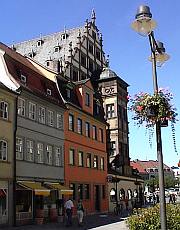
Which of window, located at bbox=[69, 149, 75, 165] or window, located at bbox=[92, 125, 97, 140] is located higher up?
window, located at bbox=[92, 125, 97, 140]

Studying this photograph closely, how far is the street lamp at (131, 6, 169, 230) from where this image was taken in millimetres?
10141

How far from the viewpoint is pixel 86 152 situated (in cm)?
4353

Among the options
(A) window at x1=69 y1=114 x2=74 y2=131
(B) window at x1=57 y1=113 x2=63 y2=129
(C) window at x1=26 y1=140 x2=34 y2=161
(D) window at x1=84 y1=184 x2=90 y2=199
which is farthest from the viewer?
(D) window at x1=84 y1=184 x2=90 y2=199

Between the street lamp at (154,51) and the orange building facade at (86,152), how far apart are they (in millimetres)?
27715

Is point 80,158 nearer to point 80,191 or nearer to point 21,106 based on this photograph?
point 80,191

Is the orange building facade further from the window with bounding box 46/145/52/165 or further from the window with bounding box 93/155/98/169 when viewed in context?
the window with bounding box 46/145/52/165

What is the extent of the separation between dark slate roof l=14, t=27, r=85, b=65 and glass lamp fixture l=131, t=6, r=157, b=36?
41.9 m

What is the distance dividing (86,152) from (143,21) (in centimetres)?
3396

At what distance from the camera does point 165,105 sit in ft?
37.8

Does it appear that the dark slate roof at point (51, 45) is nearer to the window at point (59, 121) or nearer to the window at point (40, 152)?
the window at point (59, 121)

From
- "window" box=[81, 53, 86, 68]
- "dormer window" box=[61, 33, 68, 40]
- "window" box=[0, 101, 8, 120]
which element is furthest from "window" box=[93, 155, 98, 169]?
"dormer window" box=[61, 33, 68, 40]

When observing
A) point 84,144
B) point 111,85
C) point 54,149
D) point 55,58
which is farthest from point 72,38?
point 54,149

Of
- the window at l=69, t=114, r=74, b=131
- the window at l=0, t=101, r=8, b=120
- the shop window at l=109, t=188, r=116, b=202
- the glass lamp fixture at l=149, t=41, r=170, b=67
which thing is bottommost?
the shop window at l=109, t=188, r=116, b=202

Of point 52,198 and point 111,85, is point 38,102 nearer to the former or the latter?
point 52,198
